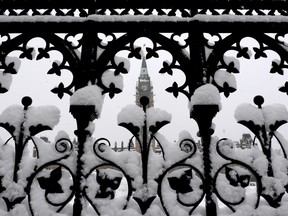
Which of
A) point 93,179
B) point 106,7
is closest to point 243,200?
point 93,179

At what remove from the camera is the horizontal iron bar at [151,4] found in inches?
69.7

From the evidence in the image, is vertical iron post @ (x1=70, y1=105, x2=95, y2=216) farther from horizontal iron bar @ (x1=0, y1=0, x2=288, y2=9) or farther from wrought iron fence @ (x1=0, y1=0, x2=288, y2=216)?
horizontal iron bar @ (x1=0, y1=0, x2=288, y2=9)

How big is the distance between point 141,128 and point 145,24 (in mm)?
654

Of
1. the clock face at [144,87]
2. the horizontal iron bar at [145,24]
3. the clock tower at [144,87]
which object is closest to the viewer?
the horizontal iron bar at [145,24]

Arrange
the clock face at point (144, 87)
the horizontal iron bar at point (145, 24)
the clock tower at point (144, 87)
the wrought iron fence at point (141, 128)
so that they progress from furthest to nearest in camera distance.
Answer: the clock face at point (144, 87) → the clock tower at point (144, 87) → the horizontal iron bar at point (145, 24) → the wrought iron fence at point (141, 128)

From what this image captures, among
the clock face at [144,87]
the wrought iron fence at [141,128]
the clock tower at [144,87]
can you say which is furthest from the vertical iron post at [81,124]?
the clock face at [144,87]

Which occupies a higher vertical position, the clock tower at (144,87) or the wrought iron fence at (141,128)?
the clock tower at (144,87)

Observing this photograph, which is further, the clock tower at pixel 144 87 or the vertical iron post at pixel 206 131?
the clock tower at pixel 144 87

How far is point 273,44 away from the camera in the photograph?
1652 millimetres

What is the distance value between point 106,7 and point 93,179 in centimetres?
107

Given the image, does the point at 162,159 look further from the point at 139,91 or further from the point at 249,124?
the point at 139,91

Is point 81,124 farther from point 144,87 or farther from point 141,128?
point 144,87

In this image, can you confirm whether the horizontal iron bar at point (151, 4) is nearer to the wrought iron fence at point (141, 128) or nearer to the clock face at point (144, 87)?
the wrought iron fence at point (141, 128)

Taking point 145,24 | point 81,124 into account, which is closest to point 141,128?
point 81,124
